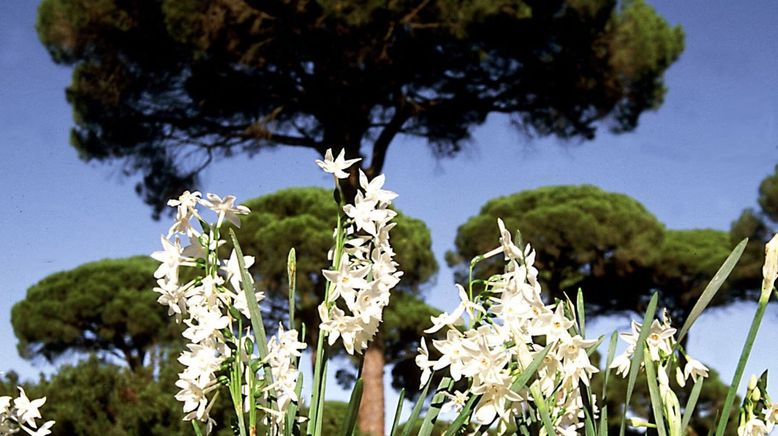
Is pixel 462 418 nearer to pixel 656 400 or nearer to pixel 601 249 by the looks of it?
pixel 656 400

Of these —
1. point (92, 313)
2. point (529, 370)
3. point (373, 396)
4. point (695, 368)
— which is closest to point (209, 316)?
point (529, 370)

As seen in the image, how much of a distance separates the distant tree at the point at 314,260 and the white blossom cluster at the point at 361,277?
7.78 metres

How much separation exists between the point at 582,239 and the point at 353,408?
11.3 meters

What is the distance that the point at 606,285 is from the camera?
12.6m

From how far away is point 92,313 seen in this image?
Answer: 584 inches

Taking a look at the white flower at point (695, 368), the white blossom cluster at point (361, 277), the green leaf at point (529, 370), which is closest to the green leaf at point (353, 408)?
the white blossom cluster at point (361, 277)

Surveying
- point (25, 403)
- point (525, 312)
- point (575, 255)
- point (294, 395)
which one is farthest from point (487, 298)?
point (575, 255)

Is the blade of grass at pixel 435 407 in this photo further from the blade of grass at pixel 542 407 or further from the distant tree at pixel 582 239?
the distant tree at pixel 582 239

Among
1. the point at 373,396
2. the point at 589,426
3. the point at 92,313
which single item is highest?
the point at 92,313

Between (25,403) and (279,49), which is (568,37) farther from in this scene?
(25,403)

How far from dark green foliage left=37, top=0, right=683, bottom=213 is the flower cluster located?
750cm

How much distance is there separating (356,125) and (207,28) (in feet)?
5.84

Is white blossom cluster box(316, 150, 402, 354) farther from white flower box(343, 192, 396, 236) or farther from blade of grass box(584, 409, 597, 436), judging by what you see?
blade of grass box(584, 409, 597, 436)

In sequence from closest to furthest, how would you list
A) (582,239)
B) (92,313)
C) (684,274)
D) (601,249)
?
(582,239) < (601,249) < (684,274) < (92,313)
